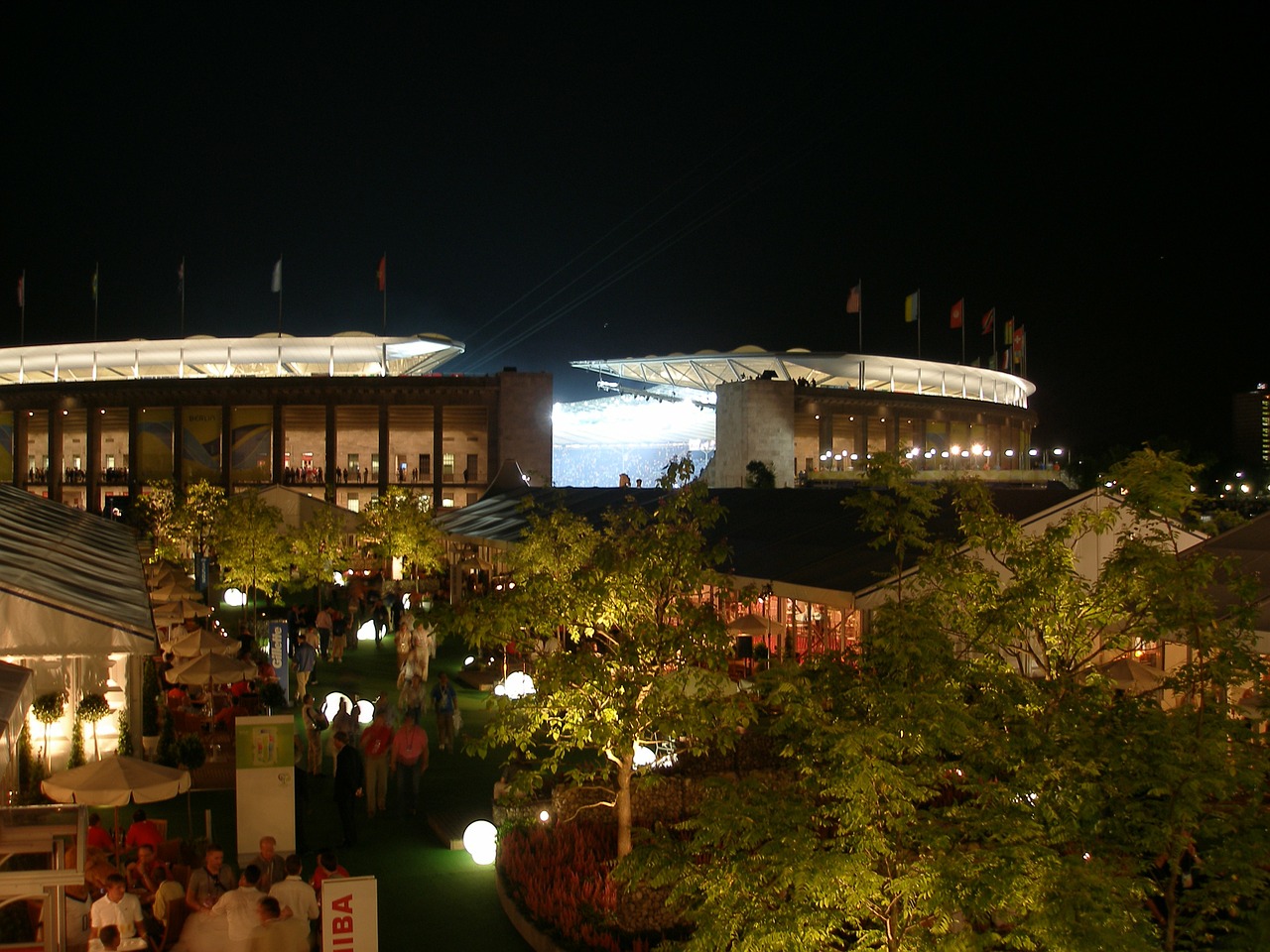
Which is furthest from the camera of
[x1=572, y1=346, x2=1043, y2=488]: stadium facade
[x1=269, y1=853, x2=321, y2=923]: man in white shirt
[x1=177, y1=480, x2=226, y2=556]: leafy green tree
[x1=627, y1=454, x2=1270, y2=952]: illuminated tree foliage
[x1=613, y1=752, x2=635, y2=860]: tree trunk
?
[x1=572, y1=346, x2=1043, y2=488]: stadium facade

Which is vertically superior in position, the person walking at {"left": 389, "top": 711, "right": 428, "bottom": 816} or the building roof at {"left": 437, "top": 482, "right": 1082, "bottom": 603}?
the building roof at {"left": 437, "top": 482, "right": 1082, "bottom": 603}

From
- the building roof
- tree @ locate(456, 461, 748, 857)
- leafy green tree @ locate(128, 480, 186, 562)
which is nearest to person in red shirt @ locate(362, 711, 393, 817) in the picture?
the building roof

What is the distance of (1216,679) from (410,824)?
28.4ft

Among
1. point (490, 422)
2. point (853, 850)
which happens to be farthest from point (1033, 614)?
point (490, 422)

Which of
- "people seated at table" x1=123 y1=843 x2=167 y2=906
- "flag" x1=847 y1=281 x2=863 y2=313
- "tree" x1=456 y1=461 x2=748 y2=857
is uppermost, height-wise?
"flag" x1=847 y1=281 x2=863 y2=313

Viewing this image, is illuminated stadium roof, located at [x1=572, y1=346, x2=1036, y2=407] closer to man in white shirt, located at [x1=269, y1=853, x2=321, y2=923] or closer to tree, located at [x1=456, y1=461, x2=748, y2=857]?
tree, located at [x1=456, y1=461, x2=748, y2=857]

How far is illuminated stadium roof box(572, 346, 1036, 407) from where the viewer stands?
7119 centimetres

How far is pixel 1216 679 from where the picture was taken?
30.0ft

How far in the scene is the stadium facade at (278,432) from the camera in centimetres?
5875

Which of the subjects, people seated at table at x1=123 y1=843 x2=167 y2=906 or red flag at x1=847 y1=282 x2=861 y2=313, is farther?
red flag at x1=847 y1=282 x2=861 y2=313

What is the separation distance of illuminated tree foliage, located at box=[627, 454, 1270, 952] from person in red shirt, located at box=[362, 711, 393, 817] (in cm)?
467

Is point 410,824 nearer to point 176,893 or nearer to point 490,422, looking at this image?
point 176,893

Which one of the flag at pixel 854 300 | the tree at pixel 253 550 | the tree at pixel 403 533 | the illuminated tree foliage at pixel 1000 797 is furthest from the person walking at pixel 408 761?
the flag at pixel 854 300

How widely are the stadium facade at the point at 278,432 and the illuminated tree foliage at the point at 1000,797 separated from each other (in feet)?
156
